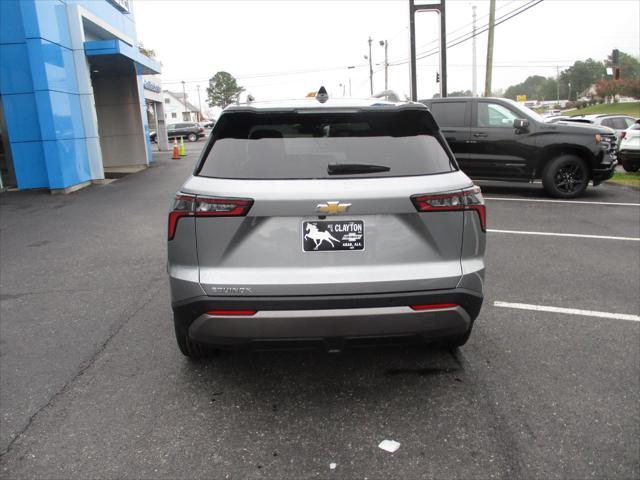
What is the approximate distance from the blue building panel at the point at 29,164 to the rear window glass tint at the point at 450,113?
9.99 m

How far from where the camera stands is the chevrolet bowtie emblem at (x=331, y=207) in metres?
2.79

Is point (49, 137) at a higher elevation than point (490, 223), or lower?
higher

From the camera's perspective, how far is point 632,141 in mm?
14492

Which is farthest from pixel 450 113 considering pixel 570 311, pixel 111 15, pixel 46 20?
pixel 111 15

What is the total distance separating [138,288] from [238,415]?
2939mm

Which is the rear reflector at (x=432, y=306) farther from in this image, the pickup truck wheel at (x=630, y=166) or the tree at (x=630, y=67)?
the tree at (x=630, y=67)

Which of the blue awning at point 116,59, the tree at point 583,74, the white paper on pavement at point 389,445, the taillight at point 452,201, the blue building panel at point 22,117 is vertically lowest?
the white paper on pavement at point 389,445

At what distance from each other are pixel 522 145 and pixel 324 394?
9412 mm

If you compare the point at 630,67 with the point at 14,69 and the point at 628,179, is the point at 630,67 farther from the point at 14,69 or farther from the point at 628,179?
the point at 14,69

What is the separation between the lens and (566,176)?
36.8ft

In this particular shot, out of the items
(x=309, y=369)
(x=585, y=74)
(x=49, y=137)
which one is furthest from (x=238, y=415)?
(x=585, y=74)

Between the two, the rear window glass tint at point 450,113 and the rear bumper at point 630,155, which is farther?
the rear bumper at point 630,155

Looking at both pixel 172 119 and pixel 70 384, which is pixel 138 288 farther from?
pixel 172 119

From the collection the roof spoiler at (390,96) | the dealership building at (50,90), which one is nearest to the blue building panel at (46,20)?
the dealership building at (50,90)
